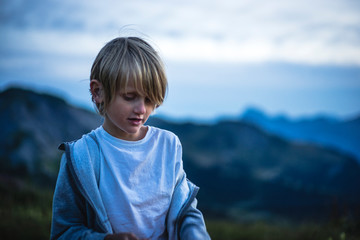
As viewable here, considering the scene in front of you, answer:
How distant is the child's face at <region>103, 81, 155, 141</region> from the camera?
1.83 m

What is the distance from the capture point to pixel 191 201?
2.00 metres

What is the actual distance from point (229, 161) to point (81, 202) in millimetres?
11893

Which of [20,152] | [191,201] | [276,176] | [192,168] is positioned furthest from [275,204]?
[191,201]

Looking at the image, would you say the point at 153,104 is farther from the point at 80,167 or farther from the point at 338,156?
the point at 338,156

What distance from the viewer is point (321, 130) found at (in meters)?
17.3

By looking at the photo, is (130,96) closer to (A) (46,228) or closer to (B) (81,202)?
(B) (81,202)

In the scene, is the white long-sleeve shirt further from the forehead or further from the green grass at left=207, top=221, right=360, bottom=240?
the green grass at left=207, top=221, right=360, bottom=240

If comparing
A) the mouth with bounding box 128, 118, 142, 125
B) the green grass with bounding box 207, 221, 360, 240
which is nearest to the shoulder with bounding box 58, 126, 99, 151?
the mouth with bounding box 128, 118, 142, 125

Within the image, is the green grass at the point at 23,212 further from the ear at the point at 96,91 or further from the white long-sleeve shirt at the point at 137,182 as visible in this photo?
the ear at the point at 96,91

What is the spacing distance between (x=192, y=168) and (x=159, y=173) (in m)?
11.0

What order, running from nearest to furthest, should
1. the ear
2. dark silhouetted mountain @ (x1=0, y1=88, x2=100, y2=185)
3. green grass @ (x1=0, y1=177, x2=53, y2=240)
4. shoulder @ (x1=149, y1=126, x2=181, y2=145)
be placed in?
the ear, shoulder @ (x1=149, y1=126, x2=181, y2=145), green grass @ (x1=0, y1=177, x2=53, y2=240), dark silhouetted mountain @ (x1=0, y1=88, x2=100, y2=185)

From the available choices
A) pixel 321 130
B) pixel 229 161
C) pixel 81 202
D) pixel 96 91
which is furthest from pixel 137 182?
pixel 321 130

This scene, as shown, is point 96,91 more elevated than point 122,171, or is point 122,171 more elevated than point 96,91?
point 96,91

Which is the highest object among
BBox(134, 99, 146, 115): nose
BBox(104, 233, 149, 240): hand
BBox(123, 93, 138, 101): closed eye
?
BBox(123, 93, 138, 101): closed eye
